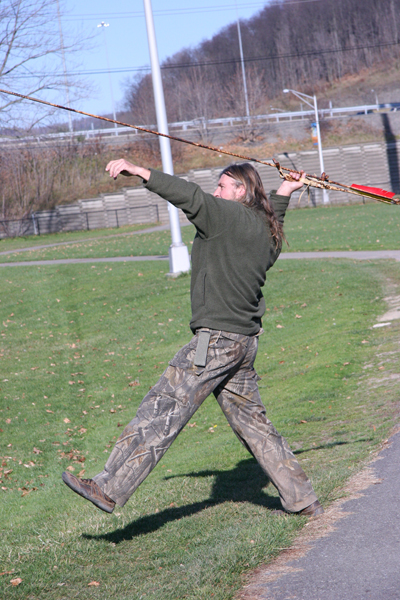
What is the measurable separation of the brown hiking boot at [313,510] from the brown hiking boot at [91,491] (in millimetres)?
1133

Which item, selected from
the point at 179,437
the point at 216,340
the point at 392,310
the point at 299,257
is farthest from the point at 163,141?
the point at 216,340

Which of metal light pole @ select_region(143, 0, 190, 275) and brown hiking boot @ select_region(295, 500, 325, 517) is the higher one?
metal light pole @ select_region(143, 0, 190, 275)

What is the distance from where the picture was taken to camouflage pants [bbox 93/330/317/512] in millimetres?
3559

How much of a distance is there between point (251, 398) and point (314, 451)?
1820 millimetres

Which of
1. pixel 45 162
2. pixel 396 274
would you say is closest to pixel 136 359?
pixel 396 274

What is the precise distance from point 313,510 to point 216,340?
3.87ft

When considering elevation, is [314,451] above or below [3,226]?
below

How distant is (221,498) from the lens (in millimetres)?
4742

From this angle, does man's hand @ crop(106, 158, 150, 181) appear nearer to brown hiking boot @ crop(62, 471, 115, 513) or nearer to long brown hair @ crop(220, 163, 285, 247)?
long brown hair @ crop(220, 163, 285, 247)

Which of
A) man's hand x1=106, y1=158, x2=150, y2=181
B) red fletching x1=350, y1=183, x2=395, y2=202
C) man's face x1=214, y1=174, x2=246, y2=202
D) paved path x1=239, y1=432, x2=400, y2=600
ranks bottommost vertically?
paved path x1=239, y1=432, x2=400, y2=600

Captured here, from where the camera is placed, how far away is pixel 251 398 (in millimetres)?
3912

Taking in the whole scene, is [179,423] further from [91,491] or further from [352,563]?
[352,563]

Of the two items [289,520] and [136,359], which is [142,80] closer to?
[136,359]

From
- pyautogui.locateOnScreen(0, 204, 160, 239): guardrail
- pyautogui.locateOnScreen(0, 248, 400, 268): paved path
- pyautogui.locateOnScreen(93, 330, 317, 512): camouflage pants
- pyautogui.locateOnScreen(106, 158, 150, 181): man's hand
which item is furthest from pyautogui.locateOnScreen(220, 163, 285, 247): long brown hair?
pyautogui.locateOnScreen(0, 204, 160, 239): guardrail
